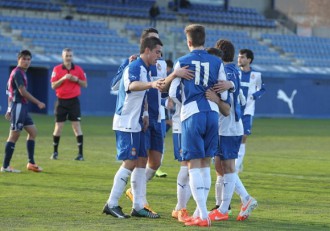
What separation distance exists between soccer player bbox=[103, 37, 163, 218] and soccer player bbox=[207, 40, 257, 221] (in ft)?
2.61

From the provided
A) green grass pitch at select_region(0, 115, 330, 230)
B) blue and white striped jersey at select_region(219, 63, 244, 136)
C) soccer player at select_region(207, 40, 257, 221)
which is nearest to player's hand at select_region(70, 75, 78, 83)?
green grass pitch at select_region(0, 115, 330, 230)

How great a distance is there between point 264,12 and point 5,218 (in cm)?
4663

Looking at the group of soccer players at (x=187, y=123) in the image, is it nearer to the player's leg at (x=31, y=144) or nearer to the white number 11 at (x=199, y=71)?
the white number 11 at (x=199, y=71)

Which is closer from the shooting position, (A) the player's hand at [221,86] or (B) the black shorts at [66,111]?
(A) the player's hand at [221,86]

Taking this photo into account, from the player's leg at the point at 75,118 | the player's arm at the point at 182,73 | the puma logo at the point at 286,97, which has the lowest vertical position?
the puma logo at the point at 286,97

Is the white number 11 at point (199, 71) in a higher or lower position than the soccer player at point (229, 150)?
higher

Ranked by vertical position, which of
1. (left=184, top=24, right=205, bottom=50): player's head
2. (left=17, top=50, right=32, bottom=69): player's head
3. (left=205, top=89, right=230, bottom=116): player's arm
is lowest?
(left=17, top=50, right=32, bottom=69): player's head

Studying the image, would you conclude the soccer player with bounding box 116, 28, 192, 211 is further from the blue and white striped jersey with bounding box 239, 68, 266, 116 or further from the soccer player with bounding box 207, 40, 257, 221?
the blue and white striped jersey with bounding box 239, 68, 266, 116

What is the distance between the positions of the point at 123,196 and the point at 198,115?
323cm

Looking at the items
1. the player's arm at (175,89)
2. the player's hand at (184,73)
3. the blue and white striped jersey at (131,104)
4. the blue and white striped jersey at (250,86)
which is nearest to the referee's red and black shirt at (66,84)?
the blue and white striped jersey at (250,86)

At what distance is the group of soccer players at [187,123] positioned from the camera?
948 centimetres

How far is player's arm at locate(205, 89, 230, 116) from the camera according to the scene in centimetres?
950

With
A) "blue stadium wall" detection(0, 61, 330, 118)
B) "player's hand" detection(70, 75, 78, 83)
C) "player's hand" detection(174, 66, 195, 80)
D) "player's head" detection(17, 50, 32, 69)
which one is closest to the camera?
"player's hand" detection(174, 66, 195, 80)

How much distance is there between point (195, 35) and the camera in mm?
9445
